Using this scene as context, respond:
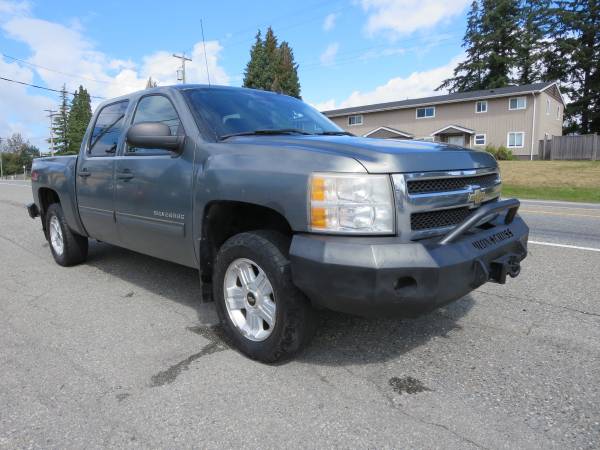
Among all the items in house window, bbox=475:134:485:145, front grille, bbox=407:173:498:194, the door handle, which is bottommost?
front grille, bbox=407:173:498:194

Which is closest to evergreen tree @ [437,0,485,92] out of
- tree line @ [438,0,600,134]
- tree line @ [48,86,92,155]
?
tree line @ [438,0,600,134]

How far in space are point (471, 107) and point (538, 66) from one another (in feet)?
69.1

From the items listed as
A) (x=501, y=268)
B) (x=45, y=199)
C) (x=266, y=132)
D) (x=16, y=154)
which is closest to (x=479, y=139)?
(x=45, y=199)

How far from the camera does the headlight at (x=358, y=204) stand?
244cm

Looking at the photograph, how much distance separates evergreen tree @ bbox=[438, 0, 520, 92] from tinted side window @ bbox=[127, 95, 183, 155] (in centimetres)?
5574

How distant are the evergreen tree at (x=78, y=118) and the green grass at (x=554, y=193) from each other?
223 feet

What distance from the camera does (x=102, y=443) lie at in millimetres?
2191

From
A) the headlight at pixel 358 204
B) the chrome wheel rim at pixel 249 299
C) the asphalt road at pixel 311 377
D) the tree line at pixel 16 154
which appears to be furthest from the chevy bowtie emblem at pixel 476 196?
the tree line at pixel 16 154

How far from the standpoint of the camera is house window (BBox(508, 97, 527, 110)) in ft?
116

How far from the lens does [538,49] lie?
52344 millimetres

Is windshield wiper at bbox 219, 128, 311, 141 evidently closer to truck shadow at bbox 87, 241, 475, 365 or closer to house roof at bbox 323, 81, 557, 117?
truck shadow at bbox 87, 241, 475, 365

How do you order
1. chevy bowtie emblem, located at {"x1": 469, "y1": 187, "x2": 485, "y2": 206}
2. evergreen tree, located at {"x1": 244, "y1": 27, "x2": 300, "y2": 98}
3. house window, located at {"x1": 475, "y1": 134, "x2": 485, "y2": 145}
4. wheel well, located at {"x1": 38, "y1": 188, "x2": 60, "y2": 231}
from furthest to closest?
evergreen tree, located at {"x1": 244, "y1": 27, "x2": 300, "y2": 98} → house window, located at {"x1": 475, "y1": 134, "x2": 485, "y2": 145} → wheel well, located at {"x1": 38, "y1": 188, "x2": 60, "y2": 231} → chevy bowtie emblem, located at {"x1": 469, "y1": 187, "x2": 485, "y2": 206}

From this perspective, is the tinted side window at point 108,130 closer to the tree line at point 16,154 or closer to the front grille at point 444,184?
the front grille at point 444,184

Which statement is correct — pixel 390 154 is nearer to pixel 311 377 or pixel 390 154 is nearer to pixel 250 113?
pixel 311 377
